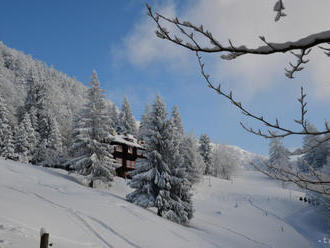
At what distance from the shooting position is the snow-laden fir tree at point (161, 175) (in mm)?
21344

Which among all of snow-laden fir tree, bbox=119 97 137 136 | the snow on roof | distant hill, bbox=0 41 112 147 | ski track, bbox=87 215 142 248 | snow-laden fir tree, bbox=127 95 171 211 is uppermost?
distant hill, bbox=0 41 112 147

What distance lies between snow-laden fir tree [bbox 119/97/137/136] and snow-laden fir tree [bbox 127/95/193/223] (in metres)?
38.7

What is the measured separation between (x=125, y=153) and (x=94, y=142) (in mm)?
21724

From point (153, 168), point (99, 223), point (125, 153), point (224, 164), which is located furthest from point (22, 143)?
point (224, 164)

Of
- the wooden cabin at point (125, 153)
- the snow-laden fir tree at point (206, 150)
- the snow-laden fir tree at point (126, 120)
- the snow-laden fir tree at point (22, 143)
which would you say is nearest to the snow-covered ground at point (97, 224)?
the wooden cabin at point (125, 153)

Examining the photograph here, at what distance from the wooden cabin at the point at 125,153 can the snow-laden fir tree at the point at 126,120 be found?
1219 centimetres

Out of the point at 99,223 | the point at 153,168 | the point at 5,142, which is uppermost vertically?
the point at 5,142

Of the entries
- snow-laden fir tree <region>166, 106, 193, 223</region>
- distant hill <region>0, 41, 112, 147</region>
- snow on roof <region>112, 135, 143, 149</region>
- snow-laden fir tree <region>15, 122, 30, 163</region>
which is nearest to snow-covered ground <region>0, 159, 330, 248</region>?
snow-laden fir tree <region>166, 106, 193, 223</region>

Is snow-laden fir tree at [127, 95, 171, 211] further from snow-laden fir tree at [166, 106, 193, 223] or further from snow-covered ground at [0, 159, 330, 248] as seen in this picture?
snow-covered ground at [0, 159, 330, 248]

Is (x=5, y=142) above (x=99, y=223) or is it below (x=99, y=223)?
above

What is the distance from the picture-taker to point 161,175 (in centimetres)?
2217

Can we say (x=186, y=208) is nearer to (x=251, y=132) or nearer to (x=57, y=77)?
(x=251, y=132)

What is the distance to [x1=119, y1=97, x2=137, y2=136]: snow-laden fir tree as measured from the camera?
61844 millimetres

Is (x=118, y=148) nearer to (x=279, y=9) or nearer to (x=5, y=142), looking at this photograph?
(x=5, y=142)
